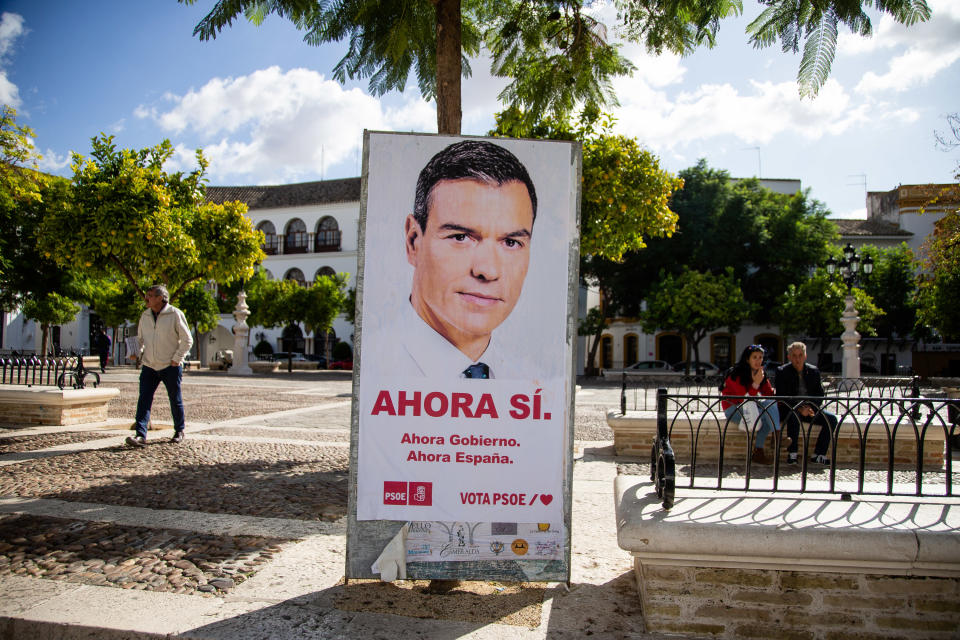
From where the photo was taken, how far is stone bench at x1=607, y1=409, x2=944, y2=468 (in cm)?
673

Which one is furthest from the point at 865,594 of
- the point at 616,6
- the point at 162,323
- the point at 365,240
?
the point at 162,323

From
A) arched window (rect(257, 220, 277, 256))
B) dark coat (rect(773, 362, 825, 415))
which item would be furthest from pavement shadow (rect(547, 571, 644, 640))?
arched window (rect(257, 220, 277, 256))

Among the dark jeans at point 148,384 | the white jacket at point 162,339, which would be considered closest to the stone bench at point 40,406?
the dark jeans at point 148,384

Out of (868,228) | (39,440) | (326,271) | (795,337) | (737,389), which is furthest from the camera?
(326,271)

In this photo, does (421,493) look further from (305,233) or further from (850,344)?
(305,233)

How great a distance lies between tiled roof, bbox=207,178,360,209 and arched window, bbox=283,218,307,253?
1.57m

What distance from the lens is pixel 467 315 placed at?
119 inches

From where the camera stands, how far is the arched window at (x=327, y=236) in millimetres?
48781

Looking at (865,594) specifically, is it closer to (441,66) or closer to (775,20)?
(775,20)

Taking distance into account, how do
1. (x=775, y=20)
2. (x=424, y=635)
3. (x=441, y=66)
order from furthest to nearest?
(x=441, y=66) → (x=775, y=20) → (x=424, y=635)

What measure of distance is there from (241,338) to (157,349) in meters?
21.8

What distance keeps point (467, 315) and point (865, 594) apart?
7.33ft

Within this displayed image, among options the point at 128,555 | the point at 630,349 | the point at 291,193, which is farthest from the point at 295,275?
the point at 128,555

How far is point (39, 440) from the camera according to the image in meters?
7.42
